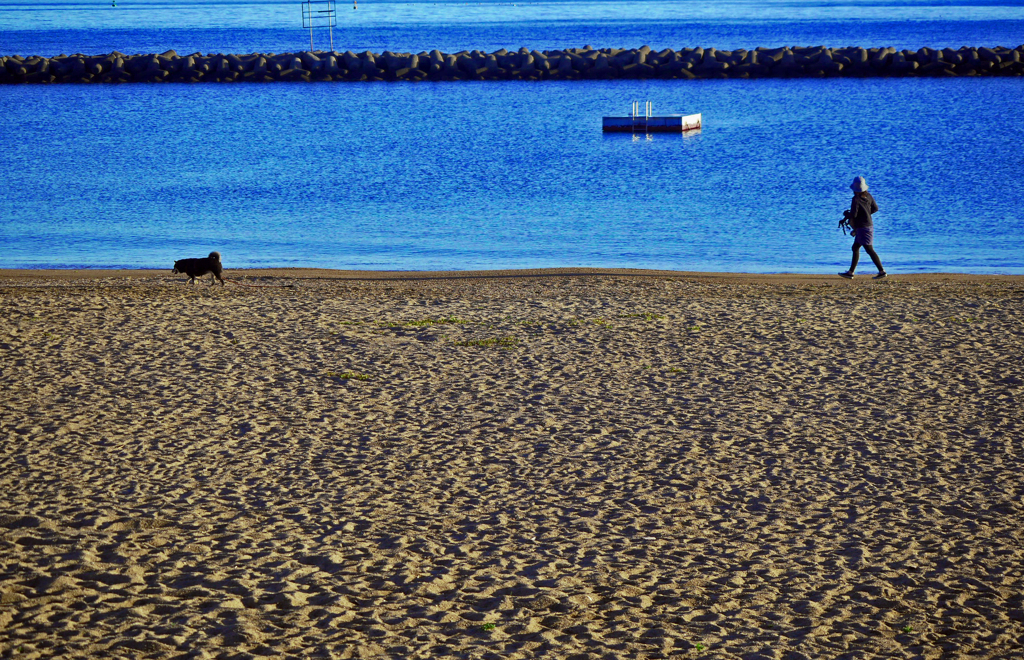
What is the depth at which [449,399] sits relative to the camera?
9391mm

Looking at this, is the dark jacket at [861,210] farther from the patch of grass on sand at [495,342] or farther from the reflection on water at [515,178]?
the patch of grass on sand at [495,342]

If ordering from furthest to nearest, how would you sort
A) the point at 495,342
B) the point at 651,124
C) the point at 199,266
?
the point at 651,124 → the point at 199,266 → the point at 495,342

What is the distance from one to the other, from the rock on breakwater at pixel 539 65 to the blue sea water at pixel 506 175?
1388 mm

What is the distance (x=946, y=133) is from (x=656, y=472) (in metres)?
35.3

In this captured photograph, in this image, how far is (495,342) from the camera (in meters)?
11.3

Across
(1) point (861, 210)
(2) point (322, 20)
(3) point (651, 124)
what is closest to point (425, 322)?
(1) point (861, 210)

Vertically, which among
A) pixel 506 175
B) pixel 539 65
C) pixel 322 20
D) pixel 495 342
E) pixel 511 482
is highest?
pixel 322 20

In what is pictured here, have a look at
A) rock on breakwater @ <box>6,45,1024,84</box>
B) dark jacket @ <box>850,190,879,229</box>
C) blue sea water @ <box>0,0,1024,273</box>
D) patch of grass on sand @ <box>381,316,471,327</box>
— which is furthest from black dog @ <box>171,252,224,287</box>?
rock on breakwater @ <box>6,45,1024,84</box>

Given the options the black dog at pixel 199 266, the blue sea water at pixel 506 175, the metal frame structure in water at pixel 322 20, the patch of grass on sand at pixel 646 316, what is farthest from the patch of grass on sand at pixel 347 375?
the metal frame structure in water at pixel 322 20

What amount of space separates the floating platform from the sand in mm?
28371

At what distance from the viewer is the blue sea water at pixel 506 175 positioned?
20.8 meters

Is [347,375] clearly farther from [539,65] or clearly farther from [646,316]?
[539,65]

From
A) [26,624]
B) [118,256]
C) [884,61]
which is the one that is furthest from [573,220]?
[884,61]

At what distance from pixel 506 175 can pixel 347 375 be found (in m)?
21.6
